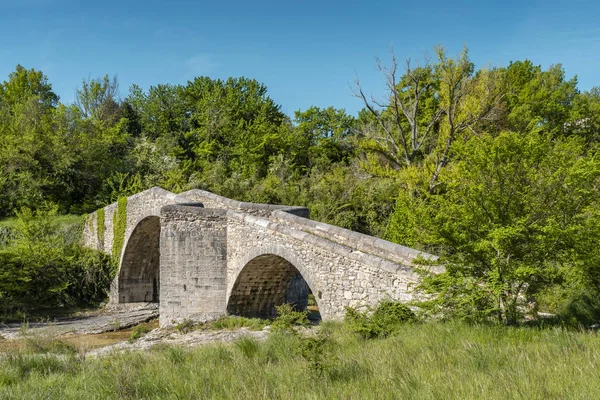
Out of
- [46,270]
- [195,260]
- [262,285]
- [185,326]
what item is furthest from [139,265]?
[262,285]

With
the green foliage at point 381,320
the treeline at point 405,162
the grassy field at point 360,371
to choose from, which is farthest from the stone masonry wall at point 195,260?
the grassy field at point 360,371

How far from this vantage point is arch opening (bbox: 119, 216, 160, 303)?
67.8 feet

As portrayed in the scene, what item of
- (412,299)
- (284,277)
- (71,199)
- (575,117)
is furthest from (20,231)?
(575,117)

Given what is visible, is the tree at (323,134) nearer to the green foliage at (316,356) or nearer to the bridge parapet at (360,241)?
the bridge parapet at (360,241)

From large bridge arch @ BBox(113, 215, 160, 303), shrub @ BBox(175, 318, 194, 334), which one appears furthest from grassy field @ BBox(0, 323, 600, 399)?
large bridge arch @ BBox(113, 215, 160, 303)

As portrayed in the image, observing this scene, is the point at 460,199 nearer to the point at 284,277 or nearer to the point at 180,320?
the point at 284,277

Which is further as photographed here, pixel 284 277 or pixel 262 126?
pixel 262 126

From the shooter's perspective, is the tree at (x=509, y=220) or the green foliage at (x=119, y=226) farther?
the green foliage at (x=119, y=226)

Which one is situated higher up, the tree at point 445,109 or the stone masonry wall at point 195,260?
the tree at point 445,109

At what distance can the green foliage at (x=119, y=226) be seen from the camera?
2094cm

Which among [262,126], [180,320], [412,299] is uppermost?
[262,126]

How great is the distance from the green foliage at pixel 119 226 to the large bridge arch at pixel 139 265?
0.41 metres

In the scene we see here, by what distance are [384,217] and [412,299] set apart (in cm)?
1628

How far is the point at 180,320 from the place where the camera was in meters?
14.6
